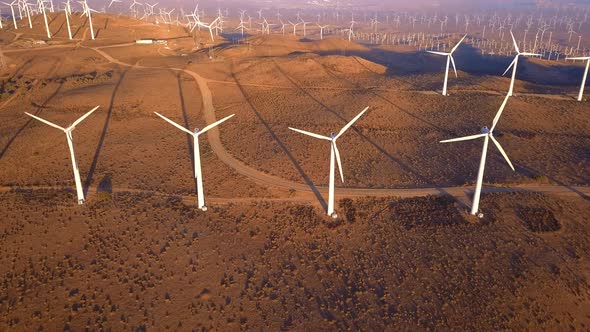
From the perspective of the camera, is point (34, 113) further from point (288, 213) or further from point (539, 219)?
point (539, 219)

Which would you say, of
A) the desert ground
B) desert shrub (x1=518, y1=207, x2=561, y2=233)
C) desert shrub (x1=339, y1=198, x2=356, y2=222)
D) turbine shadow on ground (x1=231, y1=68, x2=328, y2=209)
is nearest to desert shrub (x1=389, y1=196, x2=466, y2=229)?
the desert ground

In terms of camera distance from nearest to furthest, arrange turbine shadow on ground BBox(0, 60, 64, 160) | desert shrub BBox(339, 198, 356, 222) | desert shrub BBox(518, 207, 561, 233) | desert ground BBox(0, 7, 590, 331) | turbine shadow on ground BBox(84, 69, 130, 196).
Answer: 1. desert ground BBox(0, 7, 590, 331)
2. desert shrub BBox(518, 207, 561, 233)
3. desert shrub BBox(339, 198, 356, 222)
4. turbine shadow on ground BBox(84, 69, 130, 196)
5. turbine shadow on ground BBox(0, 60, 64, 160)

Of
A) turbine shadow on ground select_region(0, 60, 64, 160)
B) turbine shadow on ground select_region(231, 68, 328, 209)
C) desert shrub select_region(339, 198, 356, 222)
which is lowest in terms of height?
desert shrub select_region(339, 198, 356, 222)

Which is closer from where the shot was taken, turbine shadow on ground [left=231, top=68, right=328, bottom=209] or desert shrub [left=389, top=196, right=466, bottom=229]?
desert shrub [left=389, top=196, right=466, bottom=229]

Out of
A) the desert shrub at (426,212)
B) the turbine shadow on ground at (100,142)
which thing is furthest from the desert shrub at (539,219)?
the turbine shadow on ground at (100,142)

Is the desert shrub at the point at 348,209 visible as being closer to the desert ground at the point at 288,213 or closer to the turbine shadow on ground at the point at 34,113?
the desert ground at the point at 288,213

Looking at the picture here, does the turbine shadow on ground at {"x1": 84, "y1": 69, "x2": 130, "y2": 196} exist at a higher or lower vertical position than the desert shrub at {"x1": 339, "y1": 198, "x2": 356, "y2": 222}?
higher

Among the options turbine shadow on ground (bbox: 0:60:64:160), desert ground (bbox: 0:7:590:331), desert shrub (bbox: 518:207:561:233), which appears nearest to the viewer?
desert ground (bbox: 0:7:590:331)

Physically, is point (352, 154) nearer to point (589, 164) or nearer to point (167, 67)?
point (589, 164)

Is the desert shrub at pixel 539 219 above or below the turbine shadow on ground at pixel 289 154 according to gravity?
below

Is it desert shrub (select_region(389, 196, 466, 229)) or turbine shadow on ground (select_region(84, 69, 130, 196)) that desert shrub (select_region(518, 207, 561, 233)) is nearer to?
desert shrub (select_region(389, 196, 466, 229))
